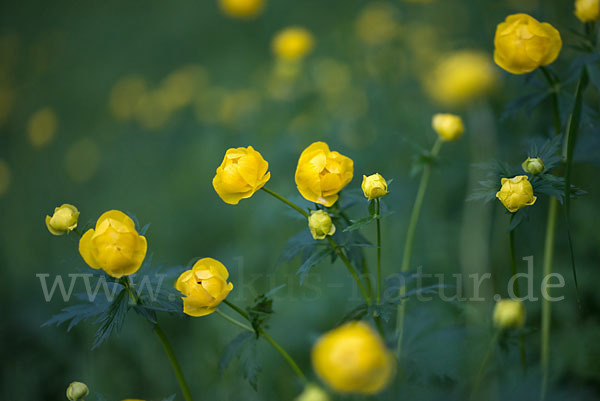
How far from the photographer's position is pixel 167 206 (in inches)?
89.4

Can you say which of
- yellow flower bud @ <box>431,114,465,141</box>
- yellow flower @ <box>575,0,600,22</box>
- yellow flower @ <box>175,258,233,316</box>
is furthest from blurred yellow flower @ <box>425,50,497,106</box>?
yellow flower @ <box>175,258,233,316</box>

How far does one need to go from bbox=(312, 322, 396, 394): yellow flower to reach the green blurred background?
0.63 feet

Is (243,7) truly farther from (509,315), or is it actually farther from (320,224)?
(509,315)

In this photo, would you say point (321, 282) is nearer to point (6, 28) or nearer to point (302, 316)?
point (302, 316)

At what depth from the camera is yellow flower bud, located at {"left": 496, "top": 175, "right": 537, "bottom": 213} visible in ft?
2.43

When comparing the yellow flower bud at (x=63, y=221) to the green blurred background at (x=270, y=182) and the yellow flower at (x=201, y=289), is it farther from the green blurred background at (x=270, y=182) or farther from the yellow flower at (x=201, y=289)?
the yellow flower at (x=201, y=289)

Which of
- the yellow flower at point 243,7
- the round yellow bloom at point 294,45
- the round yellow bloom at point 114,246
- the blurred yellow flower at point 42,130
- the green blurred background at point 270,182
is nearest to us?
the round yellow bloom at point 114,246

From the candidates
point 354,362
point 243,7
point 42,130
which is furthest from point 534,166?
point 42,130

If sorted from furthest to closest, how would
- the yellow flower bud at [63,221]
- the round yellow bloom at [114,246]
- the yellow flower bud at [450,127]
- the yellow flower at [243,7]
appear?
the yellow flower at [243,7] < the yellow flower bud at [450,127] < the yellow flower bud at [63,221] < the round yellow bloom at [114,246]

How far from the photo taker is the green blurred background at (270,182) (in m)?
1.25

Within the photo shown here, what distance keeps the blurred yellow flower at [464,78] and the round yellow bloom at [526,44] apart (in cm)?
89

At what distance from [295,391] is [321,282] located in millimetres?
404

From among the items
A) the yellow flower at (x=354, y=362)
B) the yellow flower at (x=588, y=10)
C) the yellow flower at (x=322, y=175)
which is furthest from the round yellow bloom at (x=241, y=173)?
the yellow flower at (x=588, y=10)

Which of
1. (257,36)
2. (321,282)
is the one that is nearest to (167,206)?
(321,282)
